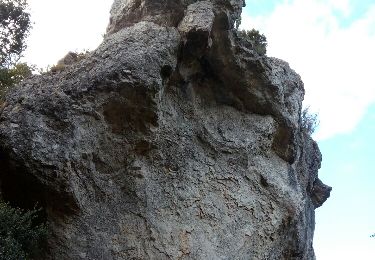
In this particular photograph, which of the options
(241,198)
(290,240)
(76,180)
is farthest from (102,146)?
(290,240)

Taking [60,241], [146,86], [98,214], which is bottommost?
[60,241]

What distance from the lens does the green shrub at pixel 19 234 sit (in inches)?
348

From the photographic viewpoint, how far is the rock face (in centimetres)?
1011

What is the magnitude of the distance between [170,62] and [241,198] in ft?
13.6

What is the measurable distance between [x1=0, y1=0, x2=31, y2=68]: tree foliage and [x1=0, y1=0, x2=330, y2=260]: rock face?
5.57 metres

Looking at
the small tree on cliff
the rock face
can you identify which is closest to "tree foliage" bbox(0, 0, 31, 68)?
the small tree on cliff

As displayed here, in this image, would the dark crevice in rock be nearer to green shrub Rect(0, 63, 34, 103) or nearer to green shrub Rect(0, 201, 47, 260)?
green shrub Rect(0, 201, 47, 260)

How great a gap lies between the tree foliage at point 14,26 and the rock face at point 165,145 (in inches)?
219

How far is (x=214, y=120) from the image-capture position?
14008mm

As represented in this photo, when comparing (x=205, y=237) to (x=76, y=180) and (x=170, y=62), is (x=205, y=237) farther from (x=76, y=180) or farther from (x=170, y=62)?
(x=170, y=62)

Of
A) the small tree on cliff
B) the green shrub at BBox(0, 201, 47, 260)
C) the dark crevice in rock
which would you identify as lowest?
the green shrub at BBox(0, 201, 47, 260)

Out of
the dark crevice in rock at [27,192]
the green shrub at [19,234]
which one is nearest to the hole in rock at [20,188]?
the dark crevice in rock at [27,192]

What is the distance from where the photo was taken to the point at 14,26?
19078mm

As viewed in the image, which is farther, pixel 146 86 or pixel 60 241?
pixel 146 86
